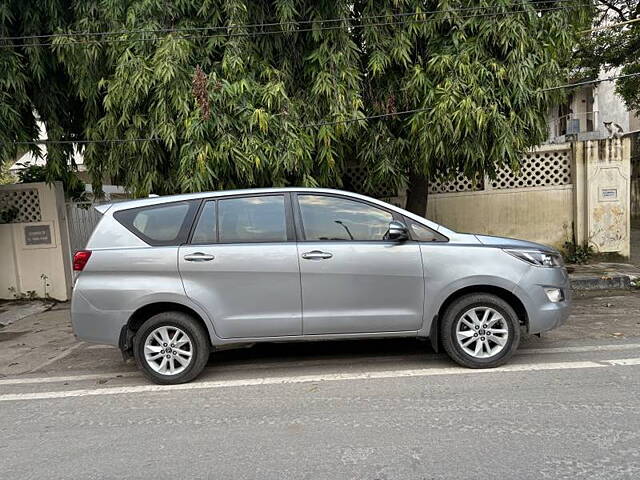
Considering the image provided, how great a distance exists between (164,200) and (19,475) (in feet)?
8.26

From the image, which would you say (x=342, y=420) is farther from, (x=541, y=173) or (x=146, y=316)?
(x=541, y=173)

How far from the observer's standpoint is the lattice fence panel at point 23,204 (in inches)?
364

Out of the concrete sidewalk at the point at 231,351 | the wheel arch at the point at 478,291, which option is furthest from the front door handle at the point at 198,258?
the wheel arch at the point at 478,291

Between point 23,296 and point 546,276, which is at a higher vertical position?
point 546,276

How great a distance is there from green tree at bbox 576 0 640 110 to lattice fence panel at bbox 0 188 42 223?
15045 mm

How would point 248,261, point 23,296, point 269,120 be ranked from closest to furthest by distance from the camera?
1. point 248,261
2. point 269,120
3. point 23,296

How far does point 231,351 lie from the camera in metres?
5.74

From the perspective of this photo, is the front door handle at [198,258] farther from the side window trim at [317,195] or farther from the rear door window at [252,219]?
the side window trim at [317,195]

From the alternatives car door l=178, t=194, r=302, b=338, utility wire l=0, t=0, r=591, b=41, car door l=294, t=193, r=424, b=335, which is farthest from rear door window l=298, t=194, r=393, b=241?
utility wire l=0, t=0, r=591, b=41

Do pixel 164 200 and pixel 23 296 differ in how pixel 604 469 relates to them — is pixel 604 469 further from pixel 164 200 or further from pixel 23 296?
pixel 23 296

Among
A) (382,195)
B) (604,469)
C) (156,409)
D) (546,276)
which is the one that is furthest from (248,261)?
(382,195)

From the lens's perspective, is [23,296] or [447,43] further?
[23,296]

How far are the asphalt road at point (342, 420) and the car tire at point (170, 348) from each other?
138 millimetres

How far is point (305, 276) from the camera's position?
181 inches
